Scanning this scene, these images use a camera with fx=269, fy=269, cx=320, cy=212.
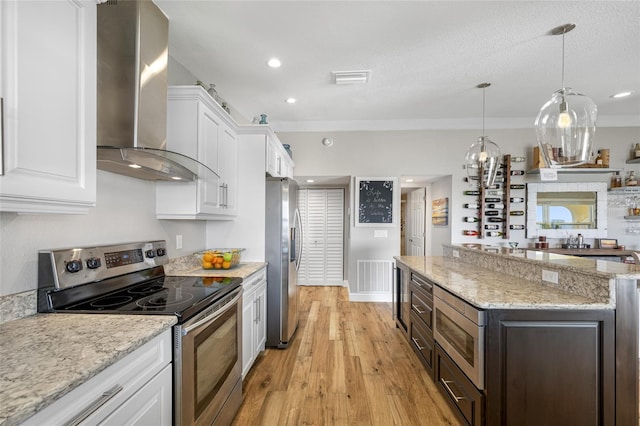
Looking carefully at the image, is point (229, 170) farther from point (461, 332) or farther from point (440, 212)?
point (440, 212)

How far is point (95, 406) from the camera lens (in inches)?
32.2

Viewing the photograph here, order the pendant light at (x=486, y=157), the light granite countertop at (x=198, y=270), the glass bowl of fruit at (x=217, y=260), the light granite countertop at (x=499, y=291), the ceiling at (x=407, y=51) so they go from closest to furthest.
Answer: the light granite countertop at (x=499, y=291) < the ceiling at (x=407, y=51) < the light granite countertop at (x=198, y=270) < the glass bowl of fruit at (x=217, y=260) < the pendant light at (x=486, y=157)

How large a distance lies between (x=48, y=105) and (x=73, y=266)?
2.65 ft

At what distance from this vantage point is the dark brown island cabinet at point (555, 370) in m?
1.40

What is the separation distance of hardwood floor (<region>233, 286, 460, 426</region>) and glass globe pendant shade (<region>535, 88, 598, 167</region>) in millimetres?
2016

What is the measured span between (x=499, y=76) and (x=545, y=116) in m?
1.38

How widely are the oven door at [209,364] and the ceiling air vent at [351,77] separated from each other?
2357 mm

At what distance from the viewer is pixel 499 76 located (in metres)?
2.94

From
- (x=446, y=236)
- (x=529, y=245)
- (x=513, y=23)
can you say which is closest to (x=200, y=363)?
(x=513, y=23)

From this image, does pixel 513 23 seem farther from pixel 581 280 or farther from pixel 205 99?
pixel 205 99

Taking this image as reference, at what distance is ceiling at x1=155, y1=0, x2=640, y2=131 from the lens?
1.97m

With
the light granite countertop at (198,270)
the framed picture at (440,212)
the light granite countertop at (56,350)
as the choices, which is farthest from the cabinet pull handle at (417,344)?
the framed picture at (440,212)

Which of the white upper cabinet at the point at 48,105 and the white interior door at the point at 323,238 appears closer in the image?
the white upper cabinet at the point at 48,105

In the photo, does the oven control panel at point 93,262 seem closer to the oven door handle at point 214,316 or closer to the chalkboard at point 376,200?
the oven door handle at point 214,316
